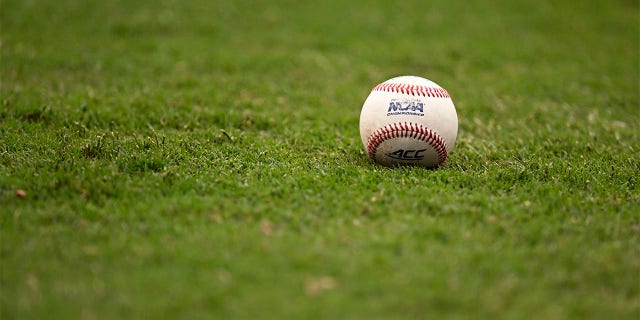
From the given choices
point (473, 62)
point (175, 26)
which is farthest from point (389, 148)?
point (175, 26)

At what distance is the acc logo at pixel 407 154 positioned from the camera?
5.67m

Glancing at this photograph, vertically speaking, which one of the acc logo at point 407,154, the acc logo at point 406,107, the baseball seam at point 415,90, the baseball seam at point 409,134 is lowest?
the acc logo at point 407,154

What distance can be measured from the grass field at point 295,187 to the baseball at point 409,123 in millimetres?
204

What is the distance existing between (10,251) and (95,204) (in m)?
0.81

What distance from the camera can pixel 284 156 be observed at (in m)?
6.15

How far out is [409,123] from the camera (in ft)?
18.2

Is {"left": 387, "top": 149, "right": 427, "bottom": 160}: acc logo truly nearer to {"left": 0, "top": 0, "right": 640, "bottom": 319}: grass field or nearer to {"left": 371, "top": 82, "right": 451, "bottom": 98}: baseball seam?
{"left": 0, "top": 0, "right": 640, "bottom": 319}: grass field

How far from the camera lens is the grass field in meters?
3.71

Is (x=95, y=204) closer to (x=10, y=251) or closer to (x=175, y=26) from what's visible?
(x=10, y=251)

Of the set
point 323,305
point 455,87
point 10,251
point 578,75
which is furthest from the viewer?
point 578,75

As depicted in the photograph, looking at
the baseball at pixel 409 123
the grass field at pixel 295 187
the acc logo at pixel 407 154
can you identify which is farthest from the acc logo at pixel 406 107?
the grass field at pixel 295 187

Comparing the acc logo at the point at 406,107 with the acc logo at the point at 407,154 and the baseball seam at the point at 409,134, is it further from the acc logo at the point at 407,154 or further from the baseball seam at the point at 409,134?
the acc logo at the point at 407,154

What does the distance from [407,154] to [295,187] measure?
114cm

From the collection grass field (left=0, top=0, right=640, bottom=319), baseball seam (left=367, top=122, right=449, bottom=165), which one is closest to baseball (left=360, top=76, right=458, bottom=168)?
baseball seam (left=367, top=122, right=449, bottom=165)
